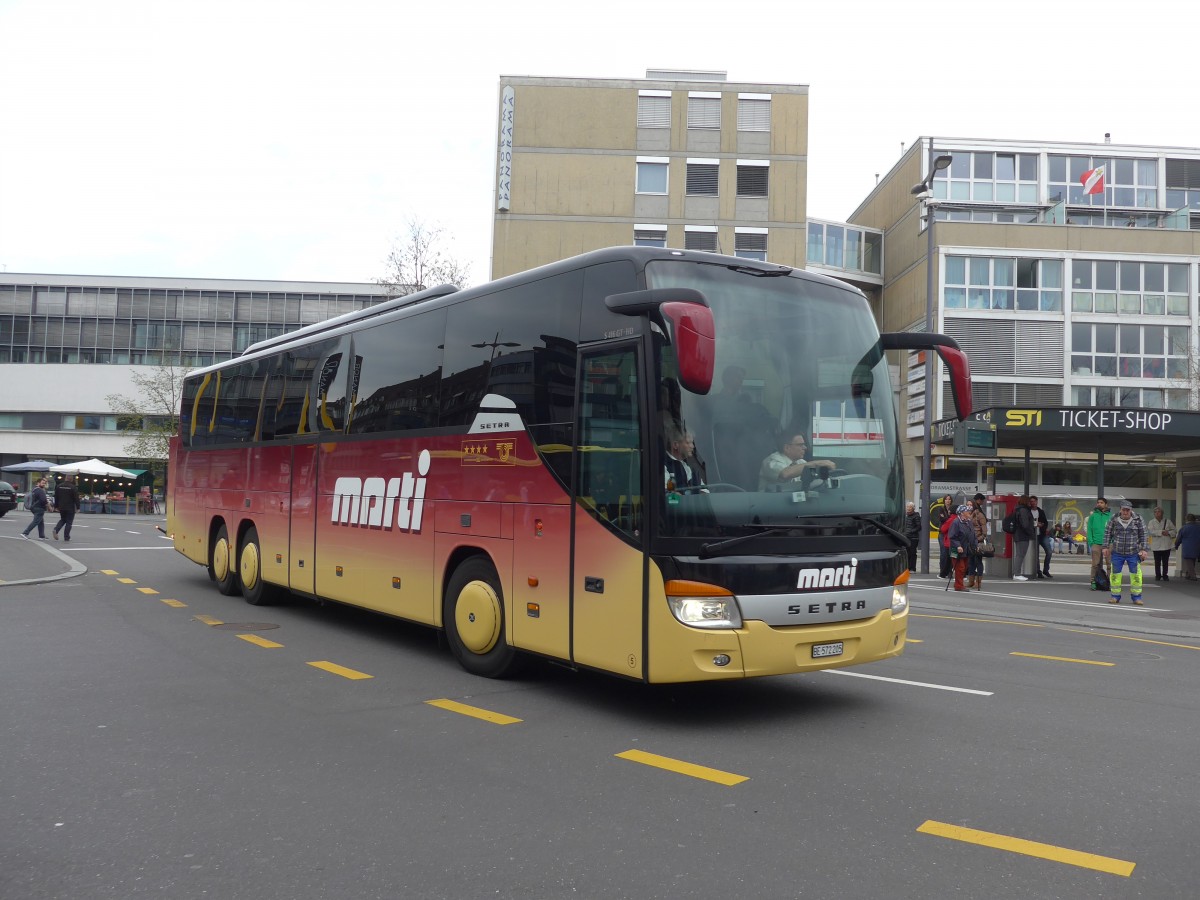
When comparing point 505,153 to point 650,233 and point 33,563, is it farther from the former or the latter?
point 33,563

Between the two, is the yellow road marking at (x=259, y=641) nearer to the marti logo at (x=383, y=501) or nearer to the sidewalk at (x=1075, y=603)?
the marti logo at (x=383, y=501)

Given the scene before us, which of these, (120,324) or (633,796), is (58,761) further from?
(120,324)

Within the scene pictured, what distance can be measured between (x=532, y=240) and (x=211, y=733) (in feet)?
136

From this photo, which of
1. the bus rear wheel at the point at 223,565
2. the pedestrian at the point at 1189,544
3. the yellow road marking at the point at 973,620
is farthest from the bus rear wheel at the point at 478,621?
the pedestrian at the point at 1189,544

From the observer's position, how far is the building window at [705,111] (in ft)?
151

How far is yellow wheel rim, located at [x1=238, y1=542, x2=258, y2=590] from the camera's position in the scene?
12992 mm

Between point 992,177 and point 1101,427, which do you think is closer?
point 1101,427

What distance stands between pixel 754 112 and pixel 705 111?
7.48ft

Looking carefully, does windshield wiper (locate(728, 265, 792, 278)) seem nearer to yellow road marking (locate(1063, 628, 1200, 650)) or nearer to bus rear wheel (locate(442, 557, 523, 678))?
bus rear wheel (locate(442, 557, 523, 678))

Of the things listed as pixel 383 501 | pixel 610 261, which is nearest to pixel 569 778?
pixel 610 261

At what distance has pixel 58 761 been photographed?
567cm

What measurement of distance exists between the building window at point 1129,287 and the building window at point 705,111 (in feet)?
56.4

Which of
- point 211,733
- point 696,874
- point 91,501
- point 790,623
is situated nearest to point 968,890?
point 696,874

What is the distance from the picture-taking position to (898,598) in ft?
24.1
